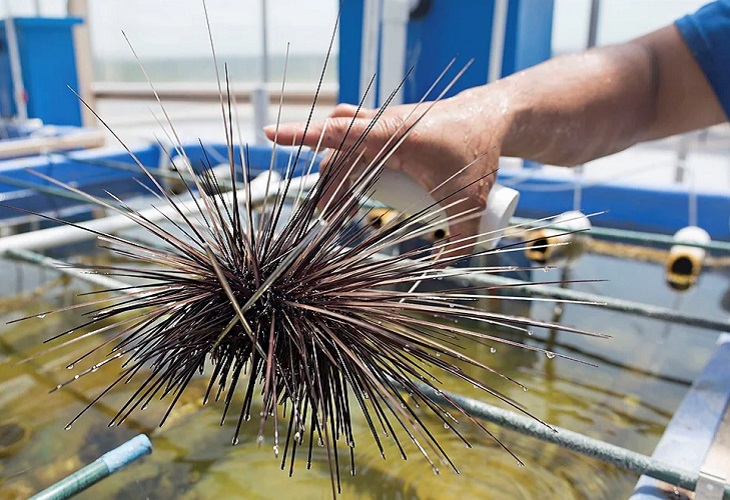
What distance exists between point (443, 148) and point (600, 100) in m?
0.27

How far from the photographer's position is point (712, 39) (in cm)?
74

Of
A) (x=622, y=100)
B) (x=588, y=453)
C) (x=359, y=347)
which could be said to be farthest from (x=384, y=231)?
(x=622, y=100)

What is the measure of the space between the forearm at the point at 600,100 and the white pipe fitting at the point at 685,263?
0.70 metres

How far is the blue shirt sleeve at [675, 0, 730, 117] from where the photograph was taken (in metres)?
0.74

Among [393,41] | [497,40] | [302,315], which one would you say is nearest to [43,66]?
[393,41]

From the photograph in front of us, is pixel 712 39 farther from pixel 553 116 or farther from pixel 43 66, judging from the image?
pixel 43 66

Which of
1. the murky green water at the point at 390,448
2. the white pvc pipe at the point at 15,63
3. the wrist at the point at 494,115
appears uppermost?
the white pvc pipe at the point at 15,63

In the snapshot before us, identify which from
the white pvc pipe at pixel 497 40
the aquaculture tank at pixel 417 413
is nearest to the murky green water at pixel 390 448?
the aquaculture tank at pixel 417 413

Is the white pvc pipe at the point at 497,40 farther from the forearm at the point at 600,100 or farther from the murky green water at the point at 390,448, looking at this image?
the forearm at the point at 600,100

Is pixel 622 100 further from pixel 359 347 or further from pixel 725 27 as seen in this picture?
pixel 359 347

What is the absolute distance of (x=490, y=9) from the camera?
81.5 inches

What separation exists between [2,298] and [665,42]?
1.39m

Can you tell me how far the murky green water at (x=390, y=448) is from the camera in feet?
2.44

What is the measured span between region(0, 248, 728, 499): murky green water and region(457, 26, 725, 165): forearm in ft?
1.34
